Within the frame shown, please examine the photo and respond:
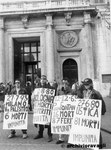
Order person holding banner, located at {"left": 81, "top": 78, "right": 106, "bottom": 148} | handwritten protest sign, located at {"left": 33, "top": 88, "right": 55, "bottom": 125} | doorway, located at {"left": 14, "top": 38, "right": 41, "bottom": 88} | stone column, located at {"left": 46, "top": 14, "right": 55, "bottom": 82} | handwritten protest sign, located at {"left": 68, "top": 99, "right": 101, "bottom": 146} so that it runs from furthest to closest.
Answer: doorway, located at {"left": 14, "top": 38, "right": 41, "bottom": 88}, stone column, located at {"left": 46, "top": 14, "right": 55, "bottom": 82}, handwritten protest sign, located at {"left": 33, "top": 88, "right": 55, "bottom": 125}, person holding banner, located at {"left": 81, "top": 78, "right": 106, "bottom": 148}, handwritten protest sign, located at {"left": 68, "top": 99, "right": 101, "bottom": 146}

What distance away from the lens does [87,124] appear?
5676 millimetres

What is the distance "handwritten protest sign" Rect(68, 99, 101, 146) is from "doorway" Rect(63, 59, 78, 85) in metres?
16.4

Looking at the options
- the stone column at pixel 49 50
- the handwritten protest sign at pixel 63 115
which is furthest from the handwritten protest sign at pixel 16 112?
the stone column at pixel 49 50

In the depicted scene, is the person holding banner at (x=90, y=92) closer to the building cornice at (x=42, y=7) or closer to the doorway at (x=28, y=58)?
the building cornice at (x=42, y=7)

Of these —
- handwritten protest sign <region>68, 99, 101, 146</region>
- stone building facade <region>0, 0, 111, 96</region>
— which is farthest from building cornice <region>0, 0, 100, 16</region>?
handwritten protest sign <region>68, 99, 101, 146</region>

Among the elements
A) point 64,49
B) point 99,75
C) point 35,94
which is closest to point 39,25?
point 64,49

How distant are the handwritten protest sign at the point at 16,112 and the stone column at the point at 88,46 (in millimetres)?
14318

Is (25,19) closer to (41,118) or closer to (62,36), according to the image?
(62,36)

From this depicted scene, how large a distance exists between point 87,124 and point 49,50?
51.9 ft

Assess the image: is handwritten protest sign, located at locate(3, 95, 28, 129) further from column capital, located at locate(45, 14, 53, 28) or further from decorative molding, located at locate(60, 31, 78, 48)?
decorative molding, located at locate(60, 31, 78, 48)

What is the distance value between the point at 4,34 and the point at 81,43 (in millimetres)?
7715

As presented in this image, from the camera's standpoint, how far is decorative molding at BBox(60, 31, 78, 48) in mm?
22266

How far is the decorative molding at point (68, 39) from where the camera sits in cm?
2227

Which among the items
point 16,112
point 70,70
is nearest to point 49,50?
point 70,70
